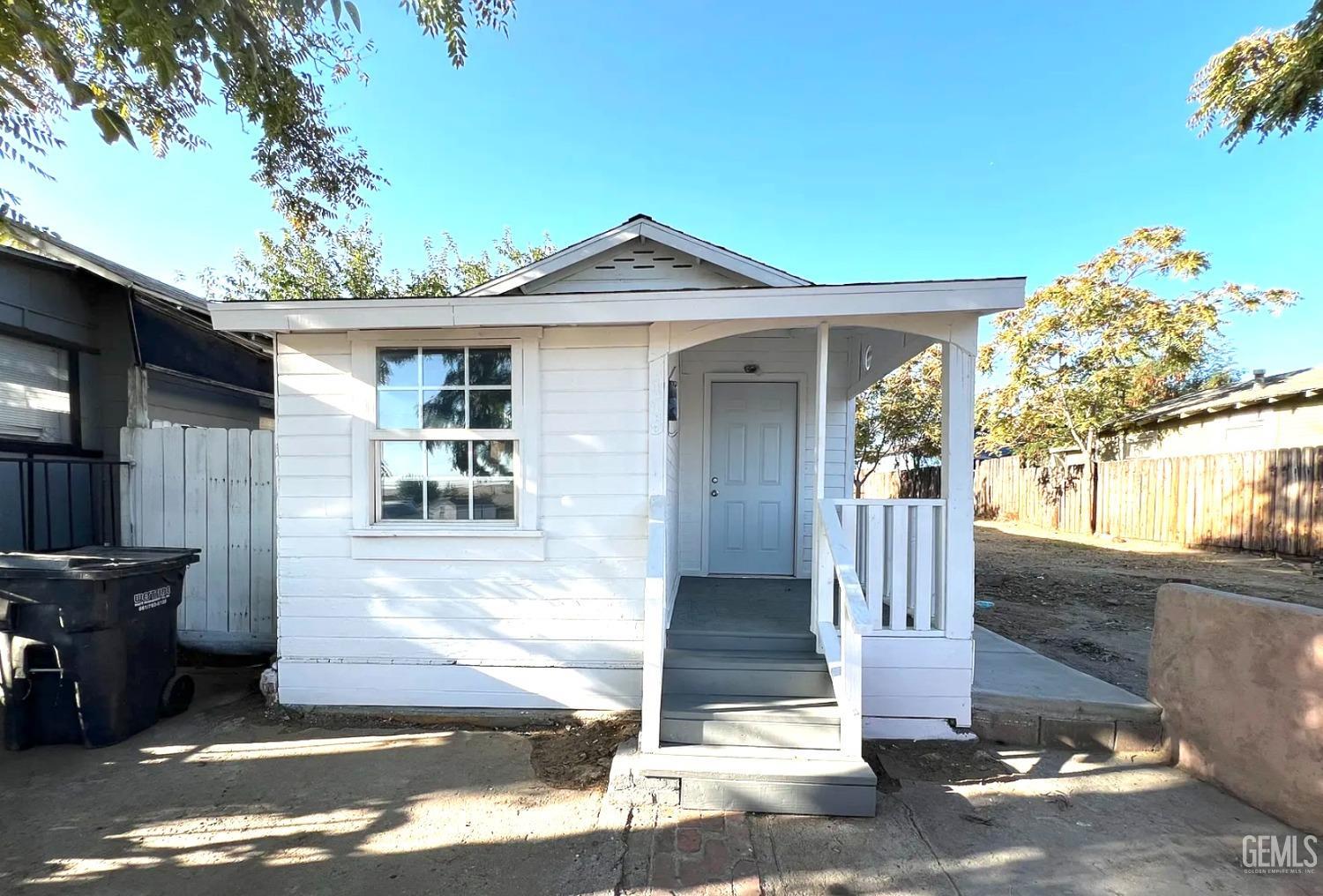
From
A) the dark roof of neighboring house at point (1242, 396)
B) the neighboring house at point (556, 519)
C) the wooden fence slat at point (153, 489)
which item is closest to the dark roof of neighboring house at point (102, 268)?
the wooden fence slat at point (153, 489)

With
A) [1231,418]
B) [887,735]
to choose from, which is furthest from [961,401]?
[1231,418]

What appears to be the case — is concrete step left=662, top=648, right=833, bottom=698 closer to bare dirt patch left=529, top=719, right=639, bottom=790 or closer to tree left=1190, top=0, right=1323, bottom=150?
bare dirt patch left=529, top=719, right=639, bottom=790

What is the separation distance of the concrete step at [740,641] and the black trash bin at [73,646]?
10.7 ft

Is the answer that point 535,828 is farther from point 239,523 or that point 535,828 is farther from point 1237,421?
point 1237,421

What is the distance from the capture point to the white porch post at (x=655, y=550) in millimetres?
2791

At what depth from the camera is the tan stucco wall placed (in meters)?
2.45

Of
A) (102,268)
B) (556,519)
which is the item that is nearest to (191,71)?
(102,268)

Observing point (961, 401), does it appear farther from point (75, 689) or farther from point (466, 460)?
point (75, 689)

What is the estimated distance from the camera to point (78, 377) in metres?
4.61

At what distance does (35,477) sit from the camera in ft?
13.8

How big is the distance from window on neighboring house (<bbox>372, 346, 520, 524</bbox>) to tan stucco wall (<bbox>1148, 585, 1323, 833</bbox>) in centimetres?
403

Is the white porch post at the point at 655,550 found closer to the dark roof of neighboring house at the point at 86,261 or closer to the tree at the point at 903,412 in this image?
the dark roof of neighboring house at the point at 86,261

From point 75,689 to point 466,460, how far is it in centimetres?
252

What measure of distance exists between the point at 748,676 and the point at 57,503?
18.2 feet
